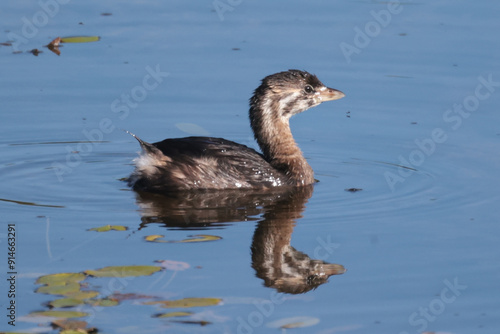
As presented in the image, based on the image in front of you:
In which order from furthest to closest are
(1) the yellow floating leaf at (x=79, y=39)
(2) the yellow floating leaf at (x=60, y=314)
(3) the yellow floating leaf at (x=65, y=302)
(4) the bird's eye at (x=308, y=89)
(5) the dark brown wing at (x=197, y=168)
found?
(1) the yellow floating leaf at (x=79, y=39) → (4) the bird's eye at (x=308, y=89) → (5) the dark brown wing at (x=197, y=168) → (3) the yellow floating leaf at (x=65, y=302) → (2) the yellow floating leaf at (x=60, y=314)

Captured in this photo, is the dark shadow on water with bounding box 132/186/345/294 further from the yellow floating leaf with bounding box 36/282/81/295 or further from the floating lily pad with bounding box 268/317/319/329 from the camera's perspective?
the yellow floating leaf with bounding box 36/282/81/295

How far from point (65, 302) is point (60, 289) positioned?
238 mm

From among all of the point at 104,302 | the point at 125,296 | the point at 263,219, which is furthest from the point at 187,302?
the point at 263,219

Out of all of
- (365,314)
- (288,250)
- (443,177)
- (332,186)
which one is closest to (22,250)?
(288,250)

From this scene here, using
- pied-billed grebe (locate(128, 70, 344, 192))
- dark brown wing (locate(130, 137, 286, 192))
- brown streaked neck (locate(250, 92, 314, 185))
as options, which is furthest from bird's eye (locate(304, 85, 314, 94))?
dark brown wing (locate(130, 137, 286, 192))

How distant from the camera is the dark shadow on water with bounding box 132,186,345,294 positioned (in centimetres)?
827

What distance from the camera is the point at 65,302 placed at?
7348mm

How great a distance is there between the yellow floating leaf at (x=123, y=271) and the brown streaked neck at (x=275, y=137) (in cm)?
348

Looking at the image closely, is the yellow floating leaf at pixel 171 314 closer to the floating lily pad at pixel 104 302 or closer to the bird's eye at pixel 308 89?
the floating lily pad at pixel 104 302

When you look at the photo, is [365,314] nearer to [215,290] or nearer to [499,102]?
[215,290]

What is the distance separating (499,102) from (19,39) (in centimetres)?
695

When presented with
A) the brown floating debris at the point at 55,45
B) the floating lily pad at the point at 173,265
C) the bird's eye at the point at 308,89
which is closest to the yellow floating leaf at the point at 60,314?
the floating lily pad at the point at 173,265

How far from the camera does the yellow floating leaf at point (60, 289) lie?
752 cm

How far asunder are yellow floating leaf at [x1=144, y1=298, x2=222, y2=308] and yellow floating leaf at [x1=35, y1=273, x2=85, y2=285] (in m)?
0.69
